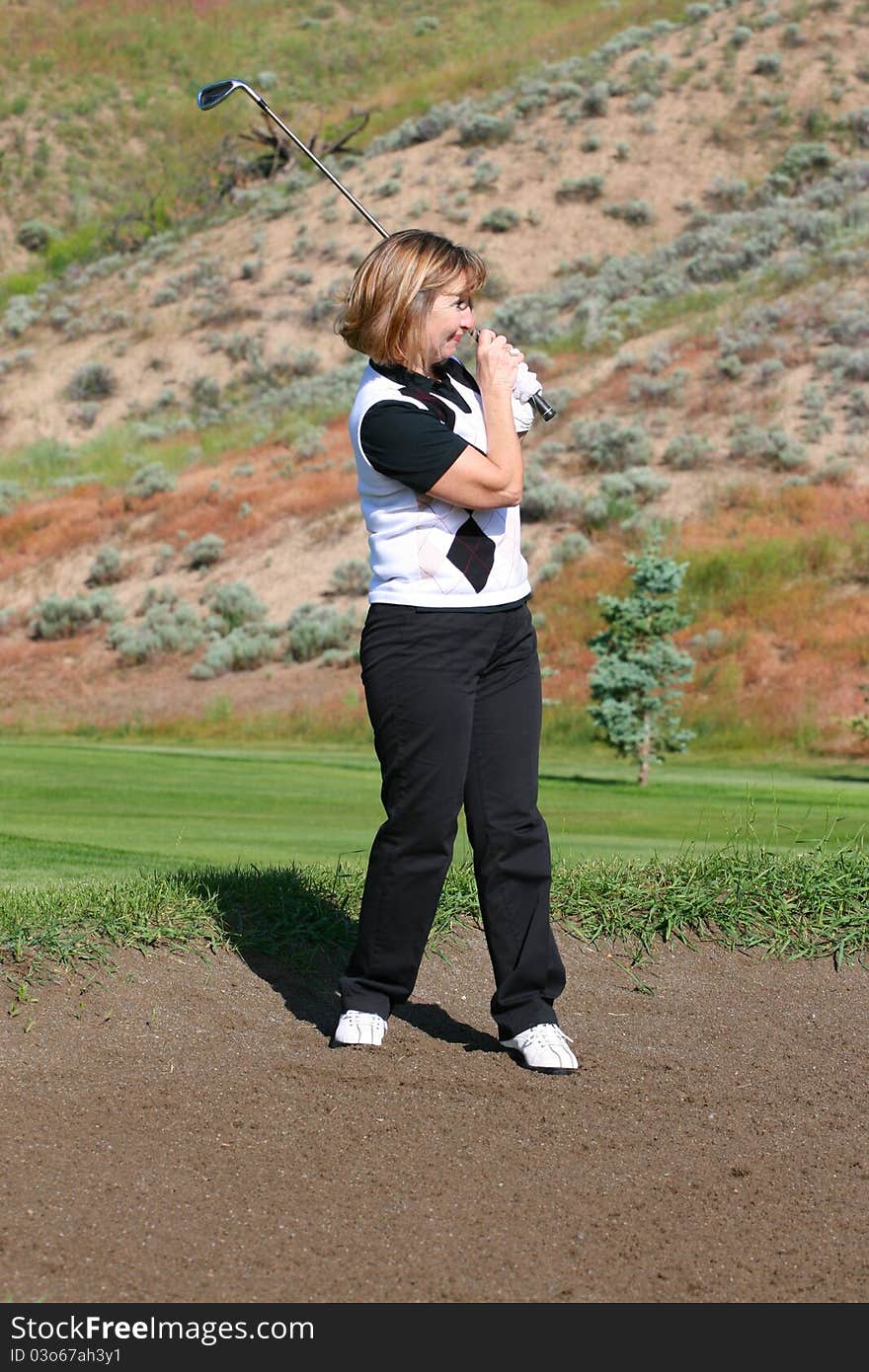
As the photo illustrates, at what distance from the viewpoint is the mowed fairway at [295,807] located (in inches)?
332

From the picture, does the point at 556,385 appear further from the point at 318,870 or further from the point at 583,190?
the point at 318,870

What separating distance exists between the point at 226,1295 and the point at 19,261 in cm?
6263

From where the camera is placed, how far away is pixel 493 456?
452 cm

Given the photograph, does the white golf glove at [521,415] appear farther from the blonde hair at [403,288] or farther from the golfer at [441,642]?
the blonde hair at [403,288]

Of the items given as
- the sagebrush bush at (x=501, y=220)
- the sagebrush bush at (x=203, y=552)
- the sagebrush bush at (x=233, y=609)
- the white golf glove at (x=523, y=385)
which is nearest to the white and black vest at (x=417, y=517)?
the white golf glove at (x=523, y=385)

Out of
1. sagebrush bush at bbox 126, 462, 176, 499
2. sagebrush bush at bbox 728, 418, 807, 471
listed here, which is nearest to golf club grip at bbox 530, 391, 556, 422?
sagebrush bush at bbox 728, 418, 807, 471

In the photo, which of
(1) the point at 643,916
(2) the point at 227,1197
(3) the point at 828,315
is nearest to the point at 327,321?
(3) the point at 828,315

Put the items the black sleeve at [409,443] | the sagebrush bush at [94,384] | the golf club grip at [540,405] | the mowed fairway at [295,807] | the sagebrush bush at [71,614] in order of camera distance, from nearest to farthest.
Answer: the black sleeve at [409,443] < the golf club grip at [540,405] < the mowed fairway at [295,807] < the sagebrush bush at [71,614] < the sagebrush bush at [94,384]

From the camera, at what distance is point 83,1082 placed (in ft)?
14.7

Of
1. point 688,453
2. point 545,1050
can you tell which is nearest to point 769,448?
point 688,453

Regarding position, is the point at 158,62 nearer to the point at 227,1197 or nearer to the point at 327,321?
the point at 327,321

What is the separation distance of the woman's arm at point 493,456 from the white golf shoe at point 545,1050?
1596mm

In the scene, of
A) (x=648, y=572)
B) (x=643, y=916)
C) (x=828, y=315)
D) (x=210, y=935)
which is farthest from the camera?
(x=828, y=315)

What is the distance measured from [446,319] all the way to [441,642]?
0.95 meters
